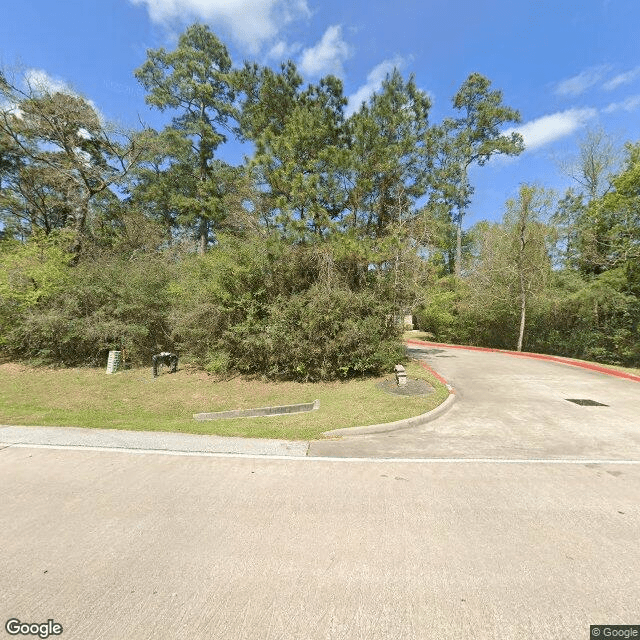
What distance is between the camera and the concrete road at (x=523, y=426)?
4.97m

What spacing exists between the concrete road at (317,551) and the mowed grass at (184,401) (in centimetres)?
196

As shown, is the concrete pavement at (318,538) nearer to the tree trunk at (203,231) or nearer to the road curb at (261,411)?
the road curb at (261,411)

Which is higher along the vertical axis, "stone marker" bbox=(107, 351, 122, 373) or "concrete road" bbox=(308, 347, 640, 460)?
"concrete road" bbox=(308, 347, 640, 460)

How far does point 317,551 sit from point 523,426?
5.26m

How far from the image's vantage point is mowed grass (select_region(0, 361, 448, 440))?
6.28 meters

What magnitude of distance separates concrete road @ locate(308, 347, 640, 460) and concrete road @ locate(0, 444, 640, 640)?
0.71m

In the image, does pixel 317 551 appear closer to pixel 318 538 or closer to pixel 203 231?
pixel 318 538

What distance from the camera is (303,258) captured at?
1074 cm

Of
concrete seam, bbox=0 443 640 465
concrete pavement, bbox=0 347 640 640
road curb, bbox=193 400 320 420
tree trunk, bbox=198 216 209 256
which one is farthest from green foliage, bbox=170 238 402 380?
tree trunk, bbox=198 216 209 256

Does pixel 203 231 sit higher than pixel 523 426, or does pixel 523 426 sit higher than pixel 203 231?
pixel 203 231

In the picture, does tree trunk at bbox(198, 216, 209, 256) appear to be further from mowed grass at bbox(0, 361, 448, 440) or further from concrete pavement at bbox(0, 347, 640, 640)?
concrete pavement at bbox(0, 347, 640, 640)

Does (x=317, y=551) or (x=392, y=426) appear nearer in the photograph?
(x=317, y=551)

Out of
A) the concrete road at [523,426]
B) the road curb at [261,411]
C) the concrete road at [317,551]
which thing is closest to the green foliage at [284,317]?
the road curb at [261,411]

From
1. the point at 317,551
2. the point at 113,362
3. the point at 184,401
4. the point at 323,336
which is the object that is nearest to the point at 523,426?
the point at 317,551
